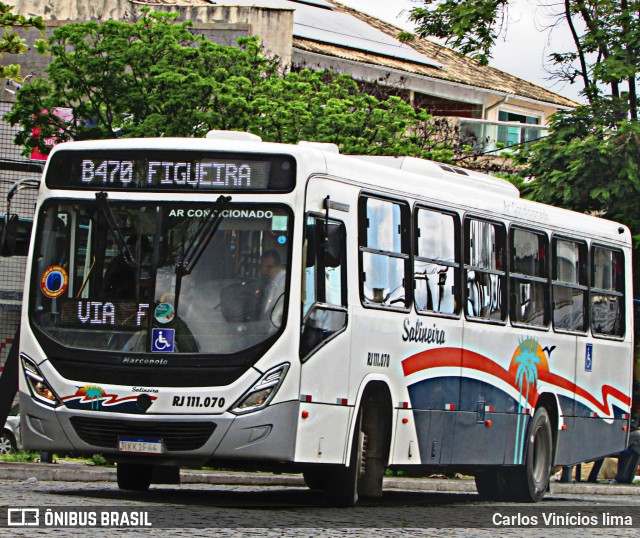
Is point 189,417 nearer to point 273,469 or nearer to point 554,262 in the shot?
point 273,469

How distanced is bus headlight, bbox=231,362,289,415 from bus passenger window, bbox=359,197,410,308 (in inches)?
59.1

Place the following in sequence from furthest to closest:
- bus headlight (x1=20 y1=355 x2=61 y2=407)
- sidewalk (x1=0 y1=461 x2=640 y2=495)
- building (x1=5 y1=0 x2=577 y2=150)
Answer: building (x1=5 y1=0 x2=577 y2=150) → sidewalk (x1=0 y1=461 x2=640 y2=495) → bus headlight (x1=20 y1=355 x2=61 y2=407)

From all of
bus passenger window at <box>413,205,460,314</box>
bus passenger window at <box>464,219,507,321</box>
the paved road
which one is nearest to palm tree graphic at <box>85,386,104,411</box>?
the paved road

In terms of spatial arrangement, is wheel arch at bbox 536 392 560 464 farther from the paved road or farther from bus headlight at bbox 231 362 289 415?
bus headlight at bbox 231 362 289 415

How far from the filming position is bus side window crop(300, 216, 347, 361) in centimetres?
1289

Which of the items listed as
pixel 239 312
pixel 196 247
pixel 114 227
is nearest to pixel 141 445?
pixel 239 312

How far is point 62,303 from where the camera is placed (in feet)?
43.4

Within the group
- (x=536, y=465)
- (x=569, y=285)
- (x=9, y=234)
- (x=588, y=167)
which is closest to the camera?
(x=9, y=234)

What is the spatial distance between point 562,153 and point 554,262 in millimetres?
11321

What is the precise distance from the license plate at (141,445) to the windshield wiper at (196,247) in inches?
42.1

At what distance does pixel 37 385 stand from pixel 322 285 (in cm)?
254

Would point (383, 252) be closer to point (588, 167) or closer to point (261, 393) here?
point (261, 393)

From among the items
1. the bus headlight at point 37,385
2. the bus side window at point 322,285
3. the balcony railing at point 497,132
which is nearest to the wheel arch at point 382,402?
the bus side window at point 322,285

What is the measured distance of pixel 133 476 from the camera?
14953mm
